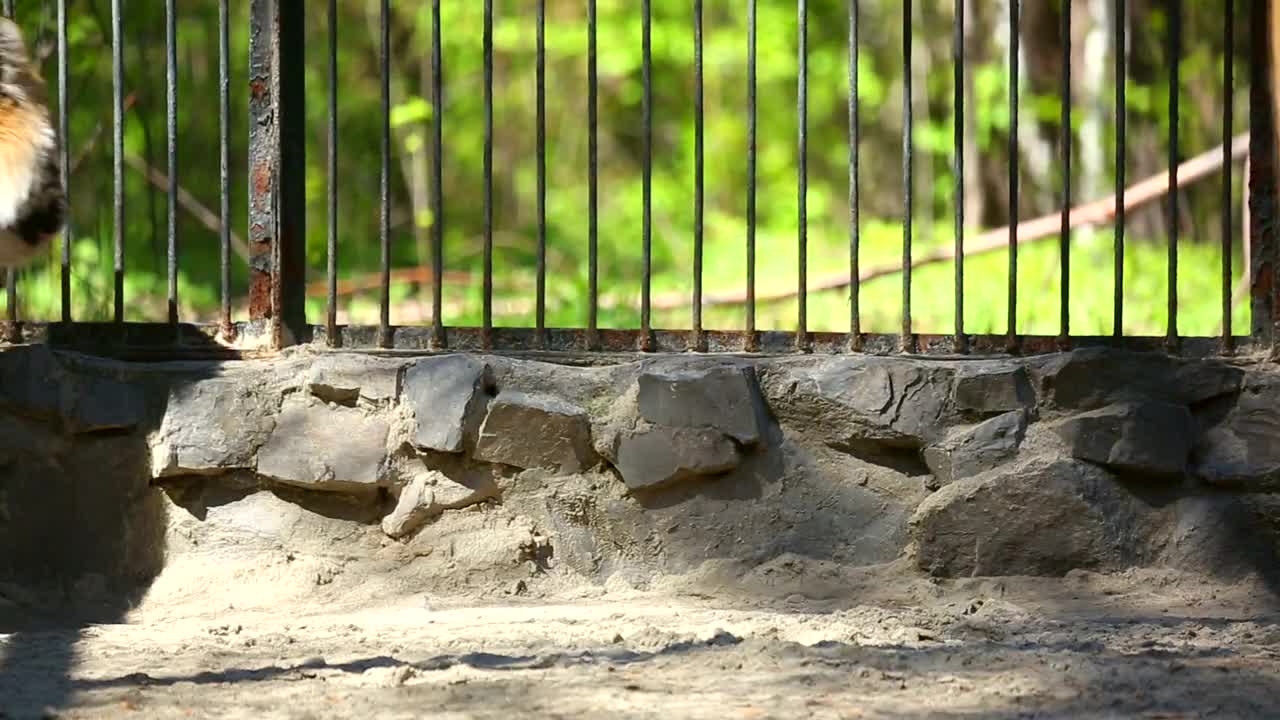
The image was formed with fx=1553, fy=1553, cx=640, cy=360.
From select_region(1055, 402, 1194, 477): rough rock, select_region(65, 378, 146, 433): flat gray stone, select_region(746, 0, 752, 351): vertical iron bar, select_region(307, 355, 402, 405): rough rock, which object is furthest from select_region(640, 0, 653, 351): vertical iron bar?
select_region(65, 378, 146, 433): flat gray stone

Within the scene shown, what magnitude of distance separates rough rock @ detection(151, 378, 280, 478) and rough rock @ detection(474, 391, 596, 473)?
0.65m

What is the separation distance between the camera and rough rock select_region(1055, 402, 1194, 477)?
4.39 metres

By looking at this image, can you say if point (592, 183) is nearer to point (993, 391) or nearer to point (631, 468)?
point (631, 468)

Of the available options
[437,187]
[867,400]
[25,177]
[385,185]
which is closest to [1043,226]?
[867,400]

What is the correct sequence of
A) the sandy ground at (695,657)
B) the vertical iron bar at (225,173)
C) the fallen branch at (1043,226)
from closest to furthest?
the sandy ground at (695,657)
the vertical iron bar at (225,173)
the fallen branch at (1043,226)

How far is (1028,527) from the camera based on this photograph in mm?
4375

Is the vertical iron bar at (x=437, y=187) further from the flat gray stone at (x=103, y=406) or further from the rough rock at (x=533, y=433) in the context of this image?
the flat gray stone at (x=103, y=406)

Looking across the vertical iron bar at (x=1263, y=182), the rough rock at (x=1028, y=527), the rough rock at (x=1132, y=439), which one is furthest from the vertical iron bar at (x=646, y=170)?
the vertical iron bar at (x=1263, y=182)

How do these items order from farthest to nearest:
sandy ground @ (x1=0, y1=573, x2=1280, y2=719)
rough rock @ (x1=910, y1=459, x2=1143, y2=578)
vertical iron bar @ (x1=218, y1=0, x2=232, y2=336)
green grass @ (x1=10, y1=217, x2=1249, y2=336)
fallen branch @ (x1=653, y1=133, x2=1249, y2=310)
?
green grass @ (x1=10, y1=217, x2=1249, y2=336), fallen branch @ (x1=653, y1=133, x2=1249, y2=310), vertical iron bar @ (x1=218, y1=0, x2=232, y2=336), rough rock @ (x1=910, y1=459, x2=1143, y2=578), sandy ground @ (x1=0, y1=573, x2=1280, y2=719)

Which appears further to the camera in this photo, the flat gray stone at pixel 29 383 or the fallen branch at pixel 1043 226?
the fallen branch at pixel 1043 226

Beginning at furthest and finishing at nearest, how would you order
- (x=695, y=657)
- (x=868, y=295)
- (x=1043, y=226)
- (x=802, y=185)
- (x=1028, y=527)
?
1. (x=868, y=295)
2. (x=1043, y=226)
3. (x=802, y=185)
4. (x=1028, y=527)
5. (x=695, y=657)

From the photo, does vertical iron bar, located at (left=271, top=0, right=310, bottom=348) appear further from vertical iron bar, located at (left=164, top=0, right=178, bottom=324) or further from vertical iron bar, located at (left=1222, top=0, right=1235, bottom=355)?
vertical iron bar, located at (left=1222, top=0, right=1235, bottom=355)

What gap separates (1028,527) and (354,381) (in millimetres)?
1967

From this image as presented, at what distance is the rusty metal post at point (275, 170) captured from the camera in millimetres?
4621
